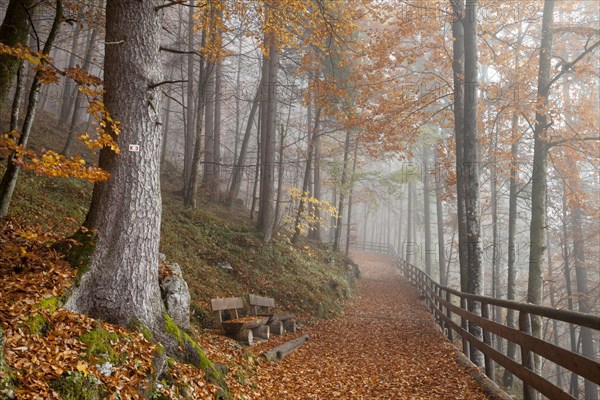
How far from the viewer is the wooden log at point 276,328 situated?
356 inches

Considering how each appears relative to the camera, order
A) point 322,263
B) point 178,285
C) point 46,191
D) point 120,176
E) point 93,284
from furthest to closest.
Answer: point 322,263 → point 46,191 → point 178,285 → point 120,176 → point 93,284

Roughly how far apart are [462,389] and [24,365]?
5635mm

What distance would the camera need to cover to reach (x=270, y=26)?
9156 mm

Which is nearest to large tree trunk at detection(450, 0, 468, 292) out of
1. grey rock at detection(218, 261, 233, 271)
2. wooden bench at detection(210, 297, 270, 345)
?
wooden bench at detection(210, 297, 270, 345)

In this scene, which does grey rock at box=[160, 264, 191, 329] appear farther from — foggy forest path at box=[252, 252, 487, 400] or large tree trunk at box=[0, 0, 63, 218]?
large tree trunk at box=[0, 0, 63, 218]

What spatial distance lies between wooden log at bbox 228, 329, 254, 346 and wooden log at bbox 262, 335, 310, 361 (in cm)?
44

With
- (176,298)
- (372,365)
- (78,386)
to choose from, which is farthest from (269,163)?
(78,386)

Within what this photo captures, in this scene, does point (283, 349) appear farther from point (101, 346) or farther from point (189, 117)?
point (189, 117)

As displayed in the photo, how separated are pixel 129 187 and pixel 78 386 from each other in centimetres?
235

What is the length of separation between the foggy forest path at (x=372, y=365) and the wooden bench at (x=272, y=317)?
0.66 meters

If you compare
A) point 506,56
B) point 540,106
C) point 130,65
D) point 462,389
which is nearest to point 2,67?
point 130,65

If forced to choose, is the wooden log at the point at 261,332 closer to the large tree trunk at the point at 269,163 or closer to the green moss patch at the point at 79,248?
the green moss patch at the point at 79,248

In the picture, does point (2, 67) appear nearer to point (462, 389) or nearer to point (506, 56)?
point (462, 389)

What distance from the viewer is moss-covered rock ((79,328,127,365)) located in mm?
3754
